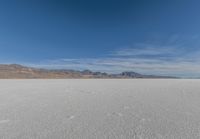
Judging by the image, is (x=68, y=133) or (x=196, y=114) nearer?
(x=68, y=133)

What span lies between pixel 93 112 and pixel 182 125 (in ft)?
5.89

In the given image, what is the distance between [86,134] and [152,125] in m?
1.16

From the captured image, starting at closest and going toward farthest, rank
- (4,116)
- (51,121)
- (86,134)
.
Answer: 1. (86,134)
2. (51,121)
3. (4,116)

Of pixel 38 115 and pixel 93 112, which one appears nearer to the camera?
pixel 38 115

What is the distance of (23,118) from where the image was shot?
3.04m

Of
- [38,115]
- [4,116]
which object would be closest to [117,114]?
[38,115]

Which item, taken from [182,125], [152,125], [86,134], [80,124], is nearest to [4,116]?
[80,124]

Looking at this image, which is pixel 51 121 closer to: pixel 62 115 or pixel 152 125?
pixel 62 115

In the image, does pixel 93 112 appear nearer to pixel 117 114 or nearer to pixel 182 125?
pixel 117 114

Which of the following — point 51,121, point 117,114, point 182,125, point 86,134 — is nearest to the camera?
point 86,134

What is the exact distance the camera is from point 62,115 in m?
3.27

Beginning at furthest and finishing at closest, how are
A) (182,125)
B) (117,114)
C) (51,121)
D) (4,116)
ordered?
(117,114)
(4,116)
(51,121)
(182,125)

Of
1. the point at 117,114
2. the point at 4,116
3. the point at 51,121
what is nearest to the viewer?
the point at 51,121

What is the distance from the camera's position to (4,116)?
312 cm
